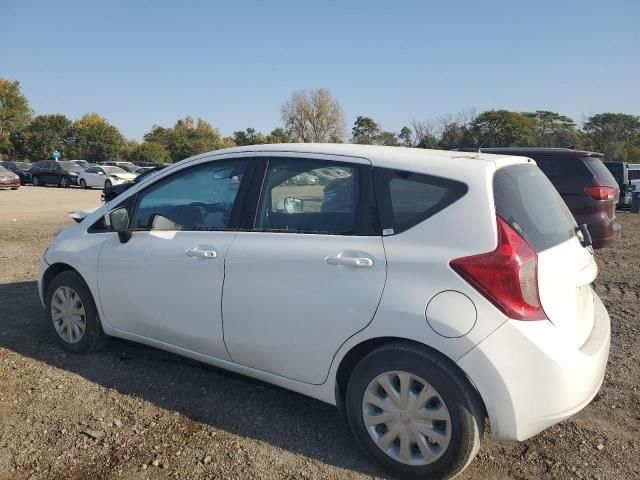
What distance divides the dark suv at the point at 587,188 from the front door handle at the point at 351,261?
5.05 m

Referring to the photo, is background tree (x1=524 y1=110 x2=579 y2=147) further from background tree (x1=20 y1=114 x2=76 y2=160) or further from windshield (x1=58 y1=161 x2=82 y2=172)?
background tree (x1=20 y1=114 x2=76 y2=160)

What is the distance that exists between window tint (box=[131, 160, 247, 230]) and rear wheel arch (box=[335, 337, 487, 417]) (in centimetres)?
117

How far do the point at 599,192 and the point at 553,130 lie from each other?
73.1 m

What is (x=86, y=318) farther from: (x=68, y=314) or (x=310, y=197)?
(x=310, y=197)

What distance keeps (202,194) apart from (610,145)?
63001 millimetres

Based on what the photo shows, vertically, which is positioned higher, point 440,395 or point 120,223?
point 120,223

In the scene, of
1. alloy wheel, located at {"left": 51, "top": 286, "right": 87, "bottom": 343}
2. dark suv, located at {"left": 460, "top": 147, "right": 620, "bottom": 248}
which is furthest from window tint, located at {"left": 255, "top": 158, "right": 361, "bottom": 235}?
dark suv, located at {"left": 460, "top": 147, "right": 620, "bottom": 248}

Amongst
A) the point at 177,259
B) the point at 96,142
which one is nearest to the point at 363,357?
the point at 177,259

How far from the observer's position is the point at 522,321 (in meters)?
2.42

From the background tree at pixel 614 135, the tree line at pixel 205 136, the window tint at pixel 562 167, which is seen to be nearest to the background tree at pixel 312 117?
the tree line at pixel 205 136

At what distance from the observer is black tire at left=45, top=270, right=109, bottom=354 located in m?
4.05

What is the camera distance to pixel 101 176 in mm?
30328

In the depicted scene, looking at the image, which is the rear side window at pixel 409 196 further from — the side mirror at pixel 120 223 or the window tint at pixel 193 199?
the side mirror at pixel 120 223

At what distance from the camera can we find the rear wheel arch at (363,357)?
99.2 inches
